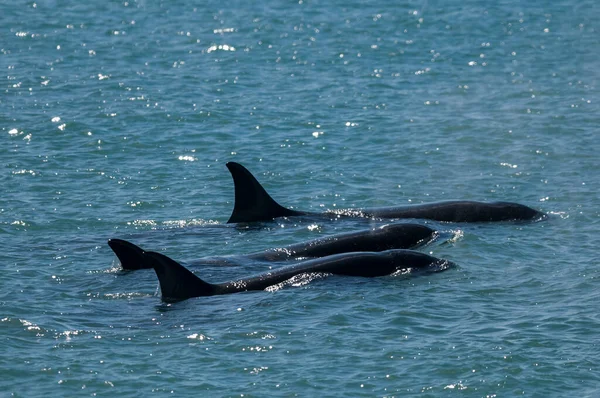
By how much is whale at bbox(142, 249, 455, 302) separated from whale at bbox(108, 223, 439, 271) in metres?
0.73

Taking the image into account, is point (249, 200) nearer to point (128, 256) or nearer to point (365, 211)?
point (365, 211)

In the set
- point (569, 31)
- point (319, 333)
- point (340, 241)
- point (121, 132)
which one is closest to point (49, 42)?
point (121, 132)

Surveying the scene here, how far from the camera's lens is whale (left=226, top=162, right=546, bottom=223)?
2264 cm

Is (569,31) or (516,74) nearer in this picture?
(516,74)

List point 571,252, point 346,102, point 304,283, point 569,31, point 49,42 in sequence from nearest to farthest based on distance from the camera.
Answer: point 304,283
point 571,252
point 346,102
point 49,42
point 569,31

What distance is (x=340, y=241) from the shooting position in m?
20.2

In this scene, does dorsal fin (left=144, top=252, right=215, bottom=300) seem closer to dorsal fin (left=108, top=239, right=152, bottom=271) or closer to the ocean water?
the ocean water

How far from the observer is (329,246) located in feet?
65.8

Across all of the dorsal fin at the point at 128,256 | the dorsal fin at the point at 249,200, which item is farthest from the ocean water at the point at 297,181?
the dorsal fin at the point at 249,200

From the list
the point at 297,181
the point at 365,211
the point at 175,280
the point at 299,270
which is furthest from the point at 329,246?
the point at 297,181

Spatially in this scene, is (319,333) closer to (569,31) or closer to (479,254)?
(479,254)

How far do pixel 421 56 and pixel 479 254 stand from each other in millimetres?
18751

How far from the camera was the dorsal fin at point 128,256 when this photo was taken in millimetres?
19031

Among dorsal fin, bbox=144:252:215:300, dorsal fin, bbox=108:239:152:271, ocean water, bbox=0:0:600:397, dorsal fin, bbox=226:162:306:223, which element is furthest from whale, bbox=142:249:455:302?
dorsal fin, bbox=226:162:306:223
